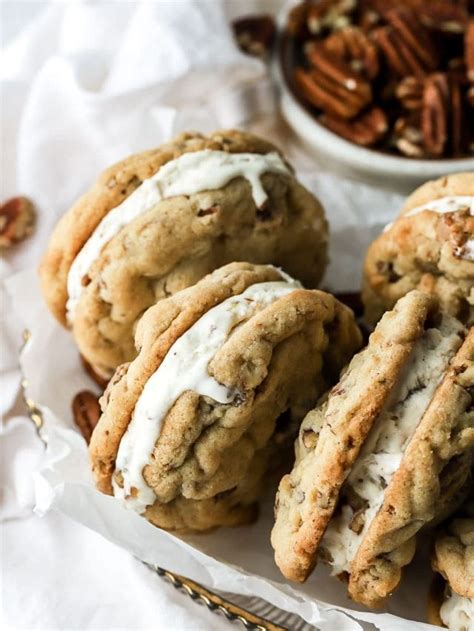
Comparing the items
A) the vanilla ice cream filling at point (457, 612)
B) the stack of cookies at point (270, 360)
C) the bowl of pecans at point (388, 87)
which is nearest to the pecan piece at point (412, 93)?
the bowl of pecans at point (388, 87)

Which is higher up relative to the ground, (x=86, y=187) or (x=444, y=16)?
(x=444, y=16)

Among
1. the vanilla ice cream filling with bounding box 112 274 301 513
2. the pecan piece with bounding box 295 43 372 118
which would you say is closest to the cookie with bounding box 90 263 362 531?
the vanilla ice cream filling with bounding box 112 274 301 513

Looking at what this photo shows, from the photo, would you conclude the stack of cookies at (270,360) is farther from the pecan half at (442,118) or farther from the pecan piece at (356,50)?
the pecan piece at (356,50)

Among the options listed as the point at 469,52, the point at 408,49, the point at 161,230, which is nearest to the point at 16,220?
the point at 161,230

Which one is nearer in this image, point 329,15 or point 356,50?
point 356,50

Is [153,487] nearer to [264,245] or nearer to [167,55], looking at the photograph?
[264,245]

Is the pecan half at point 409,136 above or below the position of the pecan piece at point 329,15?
below

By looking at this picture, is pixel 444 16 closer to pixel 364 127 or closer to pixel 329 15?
pixel 329 15
